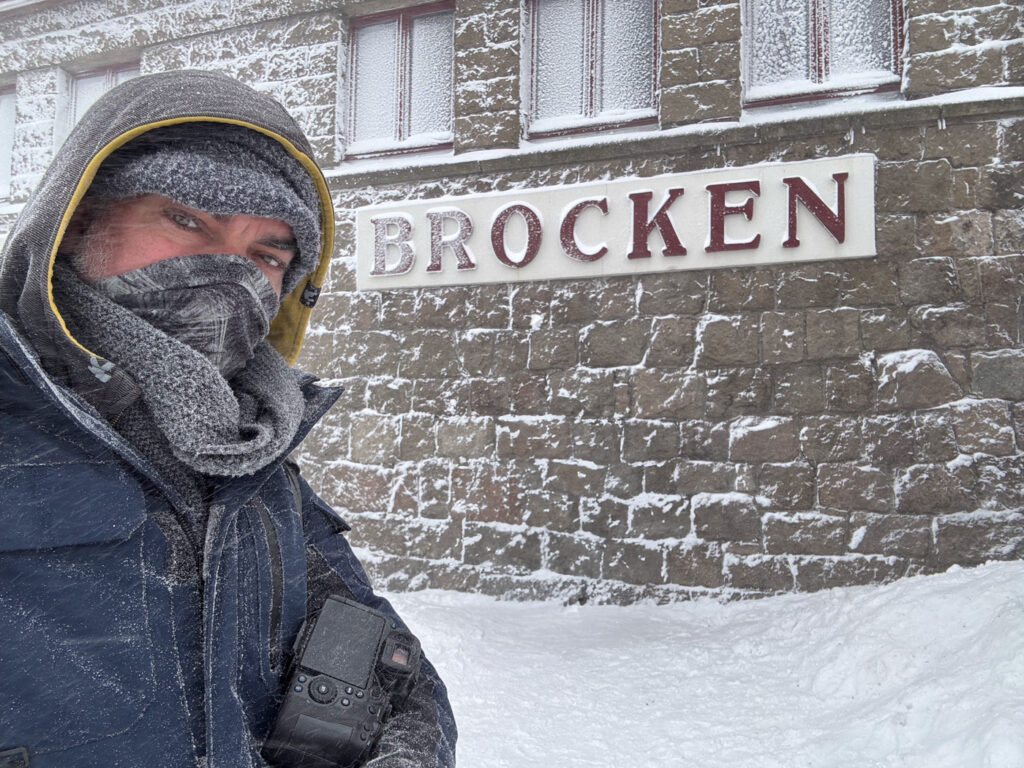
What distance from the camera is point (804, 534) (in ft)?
15.0

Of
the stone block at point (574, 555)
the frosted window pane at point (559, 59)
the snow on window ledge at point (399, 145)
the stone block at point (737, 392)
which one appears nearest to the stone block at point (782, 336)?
the stone block at point (737, 392)

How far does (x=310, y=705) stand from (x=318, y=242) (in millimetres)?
935

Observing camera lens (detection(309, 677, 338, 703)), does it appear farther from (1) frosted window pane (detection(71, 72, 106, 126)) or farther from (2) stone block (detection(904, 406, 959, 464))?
(1) frosted window pane (detection(71, 72, 106, 126))

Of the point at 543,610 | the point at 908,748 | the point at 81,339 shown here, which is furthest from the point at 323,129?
the point at 908,748

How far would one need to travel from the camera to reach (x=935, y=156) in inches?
177

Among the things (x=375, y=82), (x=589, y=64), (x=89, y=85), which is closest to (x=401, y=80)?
(x=375, y=82)

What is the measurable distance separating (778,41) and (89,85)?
6.42 metres

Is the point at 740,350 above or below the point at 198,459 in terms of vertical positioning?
above

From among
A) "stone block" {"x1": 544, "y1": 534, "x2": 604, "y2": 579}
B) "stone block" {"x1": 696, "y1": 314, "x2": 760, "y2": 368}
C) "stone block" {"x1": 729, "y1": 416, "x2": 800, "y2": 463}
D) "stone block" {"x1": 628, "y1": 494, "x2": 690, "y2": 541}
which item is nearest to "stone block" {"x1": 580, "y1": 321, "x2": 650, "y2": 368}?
"stone block" {"x1": 696, "y1": 314, "x2": 760, "y2": 368}

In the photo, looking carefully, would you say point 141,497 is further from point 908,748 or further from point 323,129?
point 323,129

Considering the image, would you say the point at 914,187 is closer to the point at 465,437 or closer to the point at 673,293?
the point at 673,293

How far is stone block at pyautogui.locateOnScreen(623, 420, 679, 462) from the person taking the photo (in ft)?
16.1

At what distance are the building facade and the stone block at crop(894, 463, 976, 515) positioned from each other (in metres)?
0.01

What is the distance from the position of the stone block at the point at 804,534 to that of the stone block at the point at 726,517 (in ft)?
0.31
